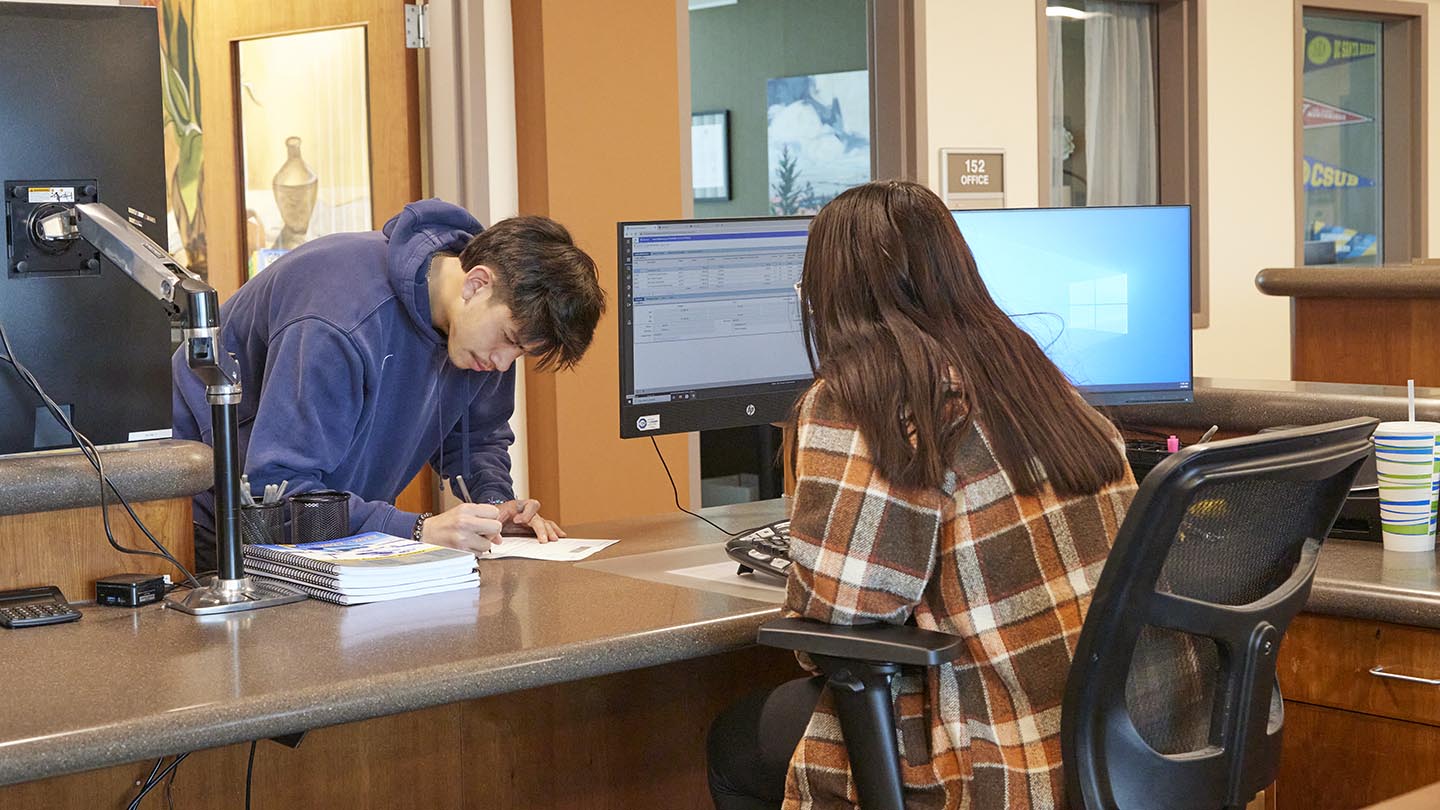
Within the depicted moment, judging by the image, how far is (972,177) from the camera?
519 cm

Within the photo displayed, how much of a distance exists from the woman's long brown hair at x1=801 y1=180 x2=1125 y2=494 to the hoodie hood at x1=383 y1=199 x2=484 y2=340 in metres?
0.86

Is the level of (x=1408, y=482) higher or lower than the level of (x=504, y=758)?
higher

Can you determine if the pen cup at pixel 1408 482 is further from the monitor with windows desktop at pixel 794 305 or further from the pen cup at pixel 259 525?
the pen cup at pixel 259 525

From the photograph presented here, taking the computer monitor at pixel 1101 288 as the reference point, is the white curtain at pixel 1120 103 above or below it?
above

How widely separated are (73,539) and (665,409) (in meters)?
0.87

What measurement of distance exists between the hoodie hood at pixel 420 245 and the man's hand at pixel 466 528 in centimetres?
42

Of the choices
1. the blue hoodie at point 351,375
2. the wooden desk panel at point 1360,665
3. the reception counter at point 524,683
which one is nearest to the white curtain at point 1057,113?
the reception counter at point 524,683

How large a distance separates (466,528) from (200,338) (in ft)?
1.66

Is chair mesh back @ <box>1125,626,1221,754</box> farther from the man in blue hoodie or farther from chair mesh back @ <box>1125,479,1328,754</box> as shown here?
the man in blue hoodie

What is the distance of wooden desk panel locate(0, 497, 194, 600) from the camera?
1822mm

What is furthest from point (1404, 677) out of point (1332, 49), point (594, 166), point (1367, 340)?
point (1332, 49)

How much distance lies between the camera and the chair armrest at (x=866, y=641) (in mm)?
1491

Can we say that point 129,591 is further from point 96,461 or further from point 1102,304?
point 1102,304

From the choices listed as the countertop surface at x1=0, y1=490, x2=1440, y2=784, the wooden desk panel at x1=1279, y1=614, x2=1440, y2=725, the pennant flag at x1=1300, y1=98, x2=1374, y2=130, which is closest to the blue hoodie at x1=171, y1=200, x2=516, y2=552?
the countertop surface at x1=0, y1=490, x2=1440, y2=784
